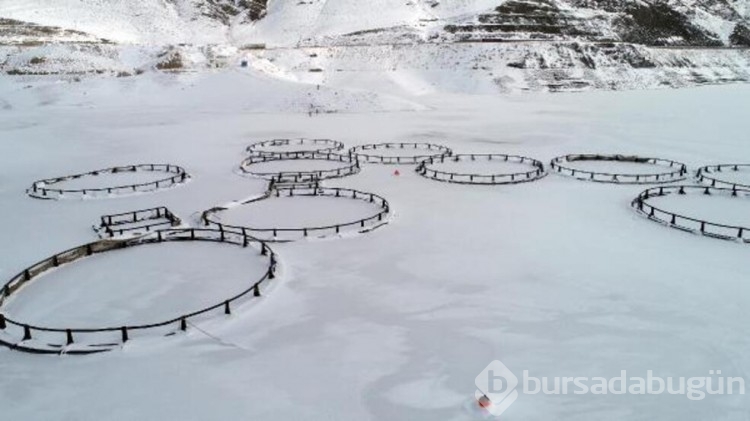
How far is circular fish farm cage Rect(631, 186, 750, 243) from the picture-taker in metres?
23.0

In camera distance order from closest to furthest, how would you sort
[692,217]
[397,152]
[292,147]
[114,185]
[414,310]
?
1. [414,310]
2. [692,217]
3. [114,185]
4. [397,152]
5. [292,147]

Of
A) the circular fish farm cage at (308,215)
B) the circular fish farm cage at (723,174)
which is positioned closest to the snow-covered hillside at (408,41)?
the circular fish farm cage at (723,174)

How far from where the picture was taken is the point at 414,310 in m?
16.6

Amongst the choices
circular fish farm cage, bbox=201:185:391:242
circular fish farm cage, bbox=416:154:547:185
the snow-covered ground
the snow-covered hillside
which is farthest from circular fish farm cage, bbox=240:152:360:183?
the snow-covered hillside

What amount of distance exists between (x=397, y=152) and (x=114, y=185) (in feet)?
65.8

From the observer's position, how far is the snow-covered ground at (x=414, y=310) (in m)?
12.3

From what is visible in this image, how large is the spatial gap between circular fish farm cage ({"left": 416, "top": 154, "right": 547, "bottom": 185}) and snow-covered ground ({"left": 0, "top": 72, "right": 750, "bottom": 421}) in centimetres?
111

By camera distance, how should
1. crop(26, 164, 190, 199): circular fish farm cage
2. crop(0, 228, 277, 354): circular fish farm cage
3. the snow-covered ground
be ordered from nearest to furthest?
the snow-covered ground, crop(0, 228, 277, 354): circular fish farm cage, crop(26, 164, 190, 199): circular fish farm cage

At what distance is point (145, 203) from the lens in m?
29.0

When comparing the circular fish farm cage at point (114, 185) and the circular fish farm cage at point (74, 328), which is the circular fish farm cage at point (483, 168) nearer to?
the circular fish farm cage at point (114, 185)

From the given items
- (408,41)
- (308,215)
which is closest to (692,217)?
(308,215)

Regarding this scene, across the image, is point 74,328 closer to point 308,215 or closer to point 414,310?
point 414,310

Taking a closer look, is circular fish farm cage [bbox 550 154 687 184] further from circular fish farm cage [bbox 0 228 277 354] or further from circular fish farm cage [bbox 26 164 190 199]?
circular fish farm cage [bbox 26 164 190 199]

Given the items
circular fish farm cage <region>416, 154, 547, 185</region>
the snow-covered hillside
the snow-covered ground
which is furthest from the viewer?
the snow-covered hillside
